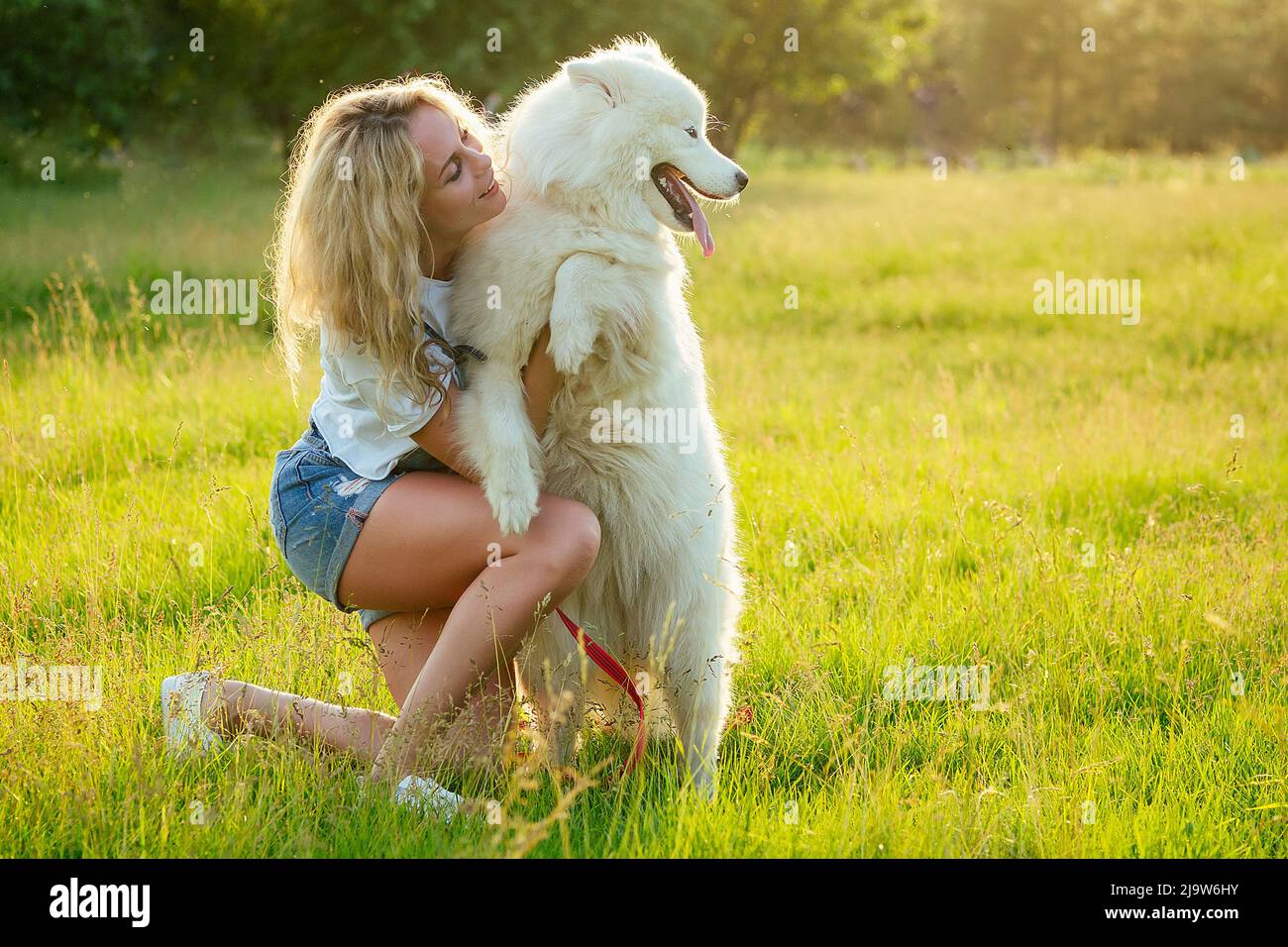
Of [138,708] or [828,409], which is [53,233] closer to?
[828,409]

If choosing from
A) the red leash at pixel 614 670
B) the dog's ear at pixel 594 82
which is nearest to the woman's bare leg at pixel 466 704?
the red leash at pixel 614 670

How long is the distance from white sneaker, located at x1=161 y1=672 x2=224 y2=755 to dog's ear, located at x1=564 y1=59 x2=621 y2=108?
1.77 metres

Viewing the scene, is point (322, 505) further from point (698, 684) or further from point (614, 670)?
point (698, 684)

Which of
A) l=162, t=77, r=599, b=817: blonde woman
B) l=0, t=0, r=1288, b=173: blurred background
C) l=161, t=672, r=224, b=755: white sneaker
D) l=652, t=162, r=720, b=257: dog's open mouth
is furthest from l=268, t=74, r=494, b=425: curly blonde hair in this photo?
l=0, t=0, r=1288, b=173: blurred background

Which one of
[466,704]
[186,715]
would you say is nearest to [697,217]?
[466,704]

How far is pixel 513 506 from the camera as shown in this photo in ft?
8.36

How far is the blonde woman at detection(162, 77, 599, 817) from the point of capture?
8.37 feet

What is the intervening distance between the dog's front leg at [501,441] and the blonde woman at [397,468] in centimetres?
5

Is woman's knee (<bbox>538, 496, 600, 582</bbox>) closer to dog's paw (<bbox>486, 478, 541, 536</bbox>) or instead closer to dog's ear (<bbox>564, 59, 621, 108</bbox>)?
dog's paw (<bbox>486, 478, 541, 536</bbox>)

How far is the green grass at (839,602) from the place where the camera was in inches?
99.3

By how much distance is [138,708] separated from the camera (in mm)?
2867

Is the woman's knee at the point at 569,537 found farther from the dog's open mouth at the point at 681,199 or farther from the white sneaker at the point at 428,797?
the dog's open mouth at the point at 681,199

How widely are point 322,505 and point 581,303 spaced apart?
83cm

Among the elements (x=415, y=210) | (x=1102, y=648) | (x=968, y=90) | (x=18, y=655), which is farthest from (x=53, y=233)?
(x=968, y=90)
